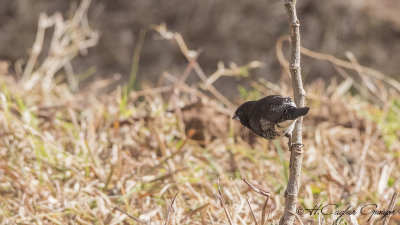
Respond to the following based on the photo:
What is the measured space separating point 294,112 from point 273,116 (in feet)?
0.13

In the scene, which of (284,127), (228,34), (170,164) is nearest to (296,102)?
(284,127)

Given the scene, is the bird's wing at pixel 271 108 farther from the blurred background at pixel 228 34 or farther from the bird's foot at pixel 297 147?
the blurred background at pixel 228 34

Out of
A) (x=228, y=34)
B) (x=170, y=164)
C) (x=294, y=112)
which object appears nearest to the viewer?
(x=294, y=112)

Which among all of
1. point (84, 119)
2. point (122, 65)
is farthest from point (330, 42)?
point (84, 119)

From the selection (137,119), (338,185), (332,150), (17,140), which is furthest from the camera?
(137,119)

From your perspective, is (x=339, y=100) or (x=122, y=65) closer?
(x=339, y=100)

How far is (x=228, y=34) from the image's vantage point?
4.05m

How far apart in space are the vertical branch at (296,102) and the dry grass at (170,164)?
113 millimetres

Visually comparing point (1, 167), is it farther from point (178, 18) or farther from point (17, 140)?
point (178, 18)

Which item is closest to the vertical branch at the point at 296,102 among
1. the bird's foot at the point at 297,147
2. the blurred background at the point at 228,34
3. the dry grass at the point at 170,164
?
the bird's foot at the point at 297,147

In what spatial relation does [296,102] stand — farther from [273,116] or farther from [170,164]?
[170,164]

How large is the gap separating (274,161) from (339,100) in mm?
659

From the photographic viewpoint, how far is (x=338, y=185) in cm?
142

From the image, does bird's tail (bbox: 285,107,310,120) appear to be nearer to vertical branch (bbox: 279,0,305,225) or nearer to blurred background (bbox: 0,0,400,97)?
vertical branch (bbox: 279,0,305,225)
